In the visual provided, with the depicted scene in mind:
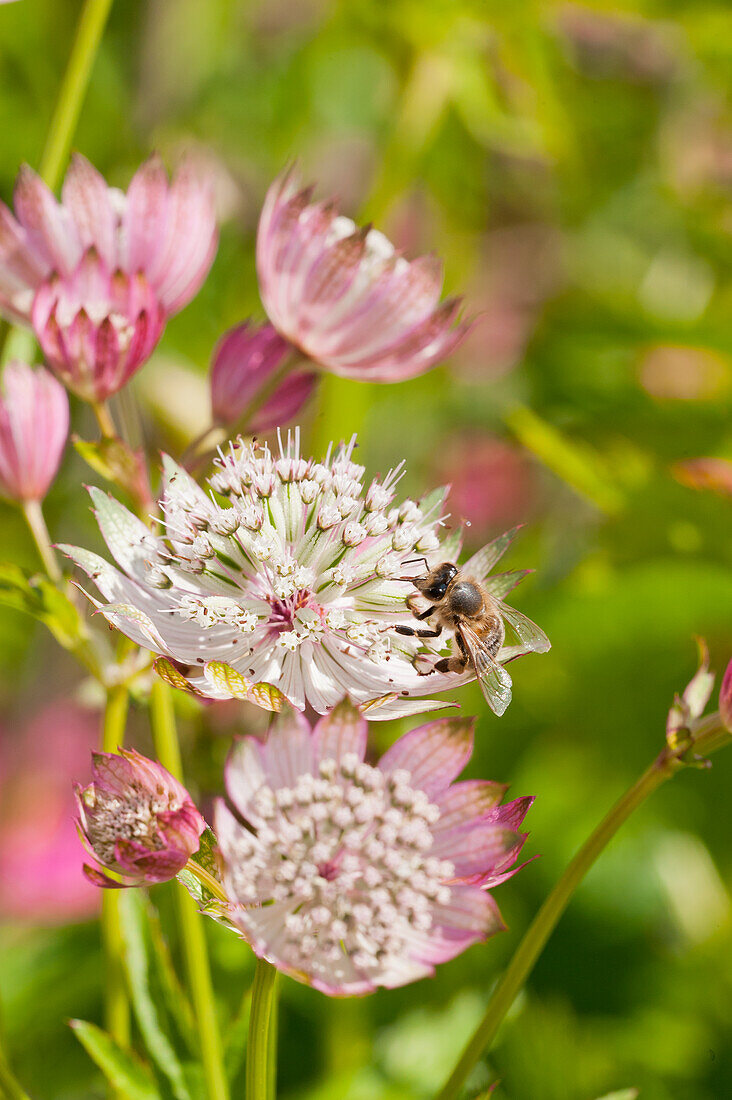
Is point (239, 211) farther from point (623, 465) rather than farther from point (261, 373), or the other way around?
point (261, 373)

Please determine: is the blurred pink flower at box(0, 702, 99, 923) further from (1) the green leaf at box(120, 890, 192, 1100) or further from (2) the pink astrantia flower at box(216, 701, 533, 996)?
(2) the pink astrantia flower at box(216, 701, 533, 996)

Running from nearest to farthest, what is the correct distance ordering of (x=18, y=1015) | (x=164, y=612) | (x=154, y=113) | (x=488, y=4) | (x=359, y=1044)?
1. (x=164, y=612)
2. (x=359, y=1044)
3. (x=18, y=1015)
4. (x=488, y=4)
5. (x=154, y=113)

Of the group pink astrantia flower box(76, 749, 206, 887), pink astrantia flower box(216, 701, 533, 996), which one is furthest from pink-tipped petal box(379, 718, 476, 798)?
pink astrantia flower box(76, 749, 206, 887)

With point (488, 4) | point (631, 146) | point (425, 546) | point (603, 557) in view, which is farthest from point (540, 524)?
point (631, 146)

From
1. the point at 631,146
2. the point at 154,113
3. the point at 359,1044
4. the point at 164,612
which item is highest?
the point at 631,146

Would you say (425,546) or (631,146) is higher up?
(631,146)

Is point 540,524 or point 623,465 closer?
point 623,465

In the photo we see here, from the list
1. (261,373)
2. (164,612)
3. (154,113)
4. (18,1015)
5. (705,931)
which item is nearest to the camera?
(164,612)
